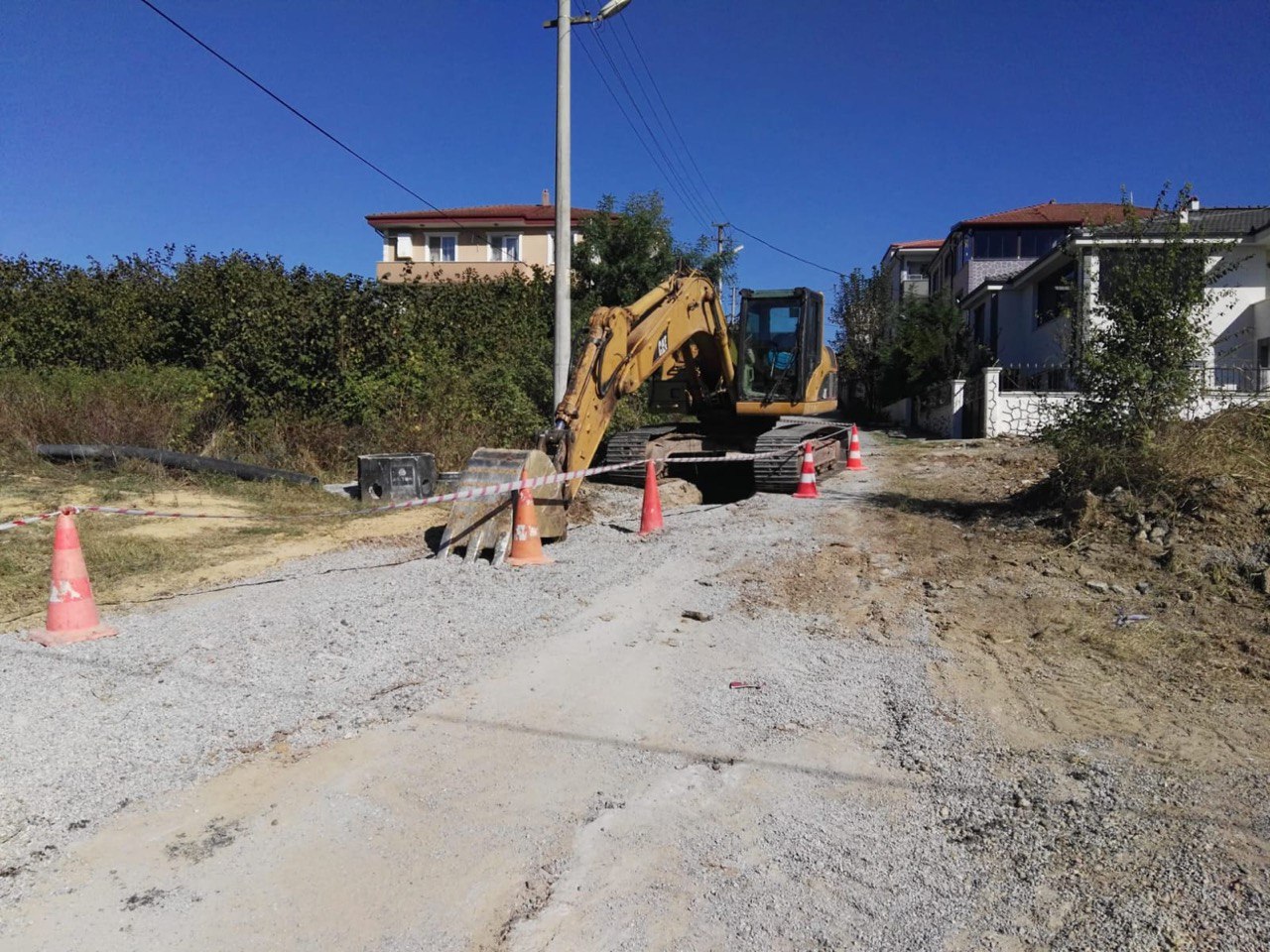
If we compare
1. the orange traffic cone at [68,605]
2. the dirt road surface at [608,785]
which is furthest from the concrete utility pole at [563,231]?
the orange traffic cone at [68,605]

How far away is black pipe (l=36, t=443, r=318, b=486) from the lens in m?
12.2

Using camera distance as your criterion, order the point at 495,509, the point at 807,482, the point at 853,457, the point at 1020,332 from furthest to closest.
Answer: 1. the point at 1020,332
2. the point at 853,457
3. the point at 807,482
4. the point at 495,509

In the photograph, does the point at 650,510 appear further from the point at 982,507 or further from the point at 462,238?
the point at 462,238

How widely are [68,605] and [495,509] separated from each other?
3.39m

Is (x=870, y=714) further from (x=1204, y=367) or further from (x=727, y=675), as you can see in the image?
(x=1204, y=367)

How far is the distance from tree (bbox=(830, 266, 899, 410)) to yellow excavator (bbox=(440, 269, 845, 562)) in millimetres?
22844

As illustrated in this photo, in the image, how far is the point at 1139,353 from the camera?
9.57 meters

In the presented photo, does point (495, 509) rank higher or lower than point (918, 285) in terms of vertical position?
lower

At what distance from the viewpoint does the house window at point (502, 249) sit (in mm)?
46188

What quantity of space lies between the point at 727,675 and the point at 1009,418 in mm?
19905

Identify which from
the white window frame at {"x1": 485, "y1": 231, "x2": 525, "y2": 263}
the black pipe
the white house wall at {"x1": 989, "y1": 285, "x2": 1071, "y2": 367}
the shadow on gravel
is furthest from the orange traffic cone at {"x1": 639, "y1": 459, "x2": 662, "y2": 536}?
the white window frame at {"x1": 485, "y1": 231, "x2": 525, "y2": 263}

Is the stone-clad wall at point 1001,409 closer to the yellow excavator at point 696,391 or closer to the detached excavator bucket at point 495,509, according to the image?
the yellow excavator at point 696,391

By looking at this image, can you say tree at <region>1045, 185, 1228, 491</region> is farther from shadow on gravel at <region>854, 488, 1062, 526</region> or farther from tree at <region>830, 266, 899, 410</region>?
tree at <region>830, 266, 899, 410</region>

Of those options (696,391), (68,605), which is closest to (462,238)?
(696,391)
